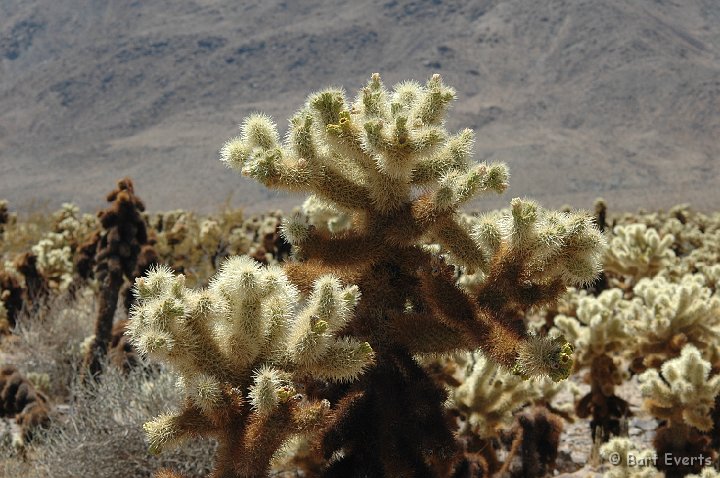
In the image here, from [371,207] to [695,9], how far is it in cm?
20633

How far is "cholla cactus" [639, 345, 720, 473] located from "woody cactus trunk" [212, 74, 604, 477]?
2991 mm

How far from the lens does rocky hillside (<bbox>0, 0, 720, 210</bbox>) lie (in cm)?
10069

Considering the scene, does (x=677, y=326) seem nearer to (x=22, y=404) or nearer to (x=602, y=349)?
(x=602, y=349)

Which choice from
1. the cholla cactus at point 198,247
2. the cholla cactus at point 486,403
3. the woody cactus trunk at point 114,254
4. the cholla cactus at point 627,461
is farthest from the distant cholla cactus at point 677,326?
the cholla cactus at point 198,247

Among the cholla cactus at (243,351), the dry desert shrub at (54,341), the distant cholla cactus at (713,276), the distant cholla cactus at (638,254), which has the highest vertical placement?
the cholla cactus at (243,351)

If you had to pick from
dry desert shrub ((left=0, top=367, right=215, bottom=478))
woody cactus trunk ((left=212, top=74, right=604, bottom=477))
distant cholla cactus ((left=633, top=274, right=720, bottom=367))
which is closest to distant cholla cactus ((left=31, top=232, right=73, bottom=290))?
dry desert shrub ((left=0, top=367, right=215, bottom=478))

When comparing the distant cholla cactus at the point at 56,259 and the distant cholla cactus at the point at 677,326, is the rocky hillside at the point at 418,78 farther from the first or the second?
the distant cholla cactus at the point at 677,326

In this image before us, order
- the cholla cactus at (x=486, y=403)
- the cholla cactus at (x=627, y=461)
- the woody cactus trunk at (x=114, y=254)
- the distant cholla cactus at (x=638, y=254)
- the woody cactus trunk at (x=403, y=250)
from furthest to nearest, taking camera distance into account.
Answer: the distant cholla cactus at (x=638, y=254)
the woody cactus trunk at (x=114, y=254)
the cholla cactus at (x=486, y=403)
the cholla cactus at (x=627, y=461)
the woody cactus trunk at (x=403, y=250)

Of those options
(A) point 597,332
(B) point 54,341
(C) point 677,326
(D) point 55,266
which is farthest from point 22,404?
(D) point 55,266

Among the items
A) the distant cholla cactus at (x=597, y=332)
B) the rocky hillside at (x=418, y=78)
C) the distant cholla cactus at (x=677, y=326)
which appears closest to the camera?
the distant cholla cactus at (x=677, y=326)

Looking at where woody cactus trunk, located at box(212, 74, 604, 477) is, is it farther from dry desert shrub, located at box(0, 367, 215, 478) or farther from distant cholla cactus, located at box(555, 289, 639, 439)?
distant cholla cactus, located at box(555, 289, 639, 439)

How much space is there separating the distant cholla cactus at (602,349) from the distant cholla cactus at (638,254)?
133 inches

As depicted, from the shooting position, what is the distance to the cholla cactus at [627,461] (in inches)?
198

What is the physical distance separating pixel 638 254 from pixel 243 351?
9.03 meters
